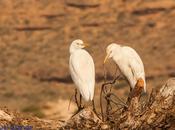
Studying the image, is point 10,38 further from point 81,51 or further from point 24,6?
point 81,51

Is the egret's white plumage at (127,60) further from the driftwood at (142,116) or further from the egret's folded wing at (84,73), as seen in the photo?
the driftwood at (142,116)

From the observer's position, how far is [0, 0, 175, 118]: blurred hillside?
6066 centimetres

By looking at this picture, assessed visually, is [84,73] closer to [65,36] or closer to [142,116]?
[142,116]

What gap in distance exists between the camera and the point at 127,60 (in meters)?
11.1

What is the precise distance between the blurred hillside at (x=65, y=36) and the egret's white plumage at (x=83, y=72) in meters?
43.9

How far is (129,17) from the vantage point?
69250 mm

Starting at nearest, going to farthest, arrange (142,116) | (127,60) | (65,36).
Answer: (142,116), (127,60), (65,36)

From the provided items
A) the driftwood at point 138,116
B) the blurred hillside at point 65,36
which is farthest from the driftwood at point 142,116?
the blurred hillside at point 65,36


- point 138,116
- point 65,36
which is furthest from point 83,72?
point 65,36

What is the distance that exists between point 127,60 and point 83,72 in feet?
3.93

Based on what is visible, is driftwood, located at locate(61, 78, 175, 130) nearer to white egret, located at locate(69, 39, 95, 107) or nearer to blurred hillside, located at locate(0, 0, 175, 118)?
white egret, located at locate(69, 39, 95, 107)

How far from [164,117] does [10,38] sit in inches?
2364

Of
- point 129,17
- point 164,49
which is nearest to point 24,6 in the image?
point 129,17

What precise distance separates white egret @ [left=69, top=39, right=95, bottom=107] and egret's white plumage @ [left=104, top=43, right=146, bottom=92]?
56 centimetres
